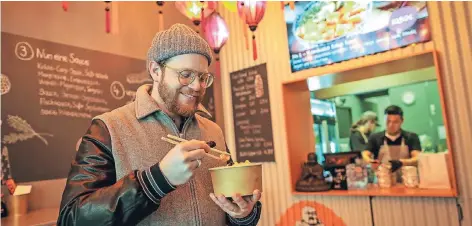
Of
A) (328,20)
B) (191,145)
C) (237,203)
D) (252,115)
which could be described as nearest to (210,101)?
(252,115)

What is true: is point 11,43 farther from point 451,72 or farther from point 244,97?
point 451,72

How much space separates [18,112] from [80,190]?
1.76 metres

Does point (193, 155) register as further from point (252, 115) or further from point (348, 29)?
point (252, 115)

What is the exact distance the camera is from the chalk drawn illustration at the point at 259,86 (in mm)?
3608

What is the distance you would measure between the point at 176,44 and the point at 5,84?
179cm

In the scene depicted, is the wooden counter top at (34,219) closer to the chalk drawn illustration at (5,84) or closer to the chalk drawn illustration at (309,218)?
the chalk drawn illustration at (5,84)

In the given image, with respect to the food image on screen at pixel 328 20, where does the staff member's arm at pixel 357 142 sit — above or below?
below

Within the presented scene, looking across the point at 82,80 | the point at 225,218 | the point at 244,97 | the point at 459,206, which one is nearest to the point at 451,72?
the point at 459,206

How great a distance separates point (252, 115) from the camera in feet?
12.0

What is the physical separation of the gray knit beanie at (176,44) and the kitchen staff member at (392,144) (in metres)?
2.65

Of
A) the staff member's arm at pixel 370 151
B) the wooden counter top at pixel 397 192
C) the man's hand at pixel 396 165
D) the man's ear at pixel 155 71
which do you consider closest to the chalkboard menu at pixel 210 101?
the wooden counter top at pixel 397 192

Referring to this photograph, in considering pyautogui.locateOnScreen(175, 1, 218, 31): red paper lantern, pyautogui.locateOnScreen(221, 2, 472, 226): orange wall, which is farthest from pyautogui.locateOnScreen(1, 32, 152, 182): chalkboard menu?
pyautogui.locateOnScreen(221, 2, 472, 226): orange wall

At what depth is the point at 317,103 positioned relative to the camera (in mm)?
4043

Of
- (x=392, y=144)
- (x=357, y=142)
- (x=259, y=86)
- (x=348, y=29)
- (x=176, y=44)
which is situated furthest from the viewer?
(x=357, y=142)
